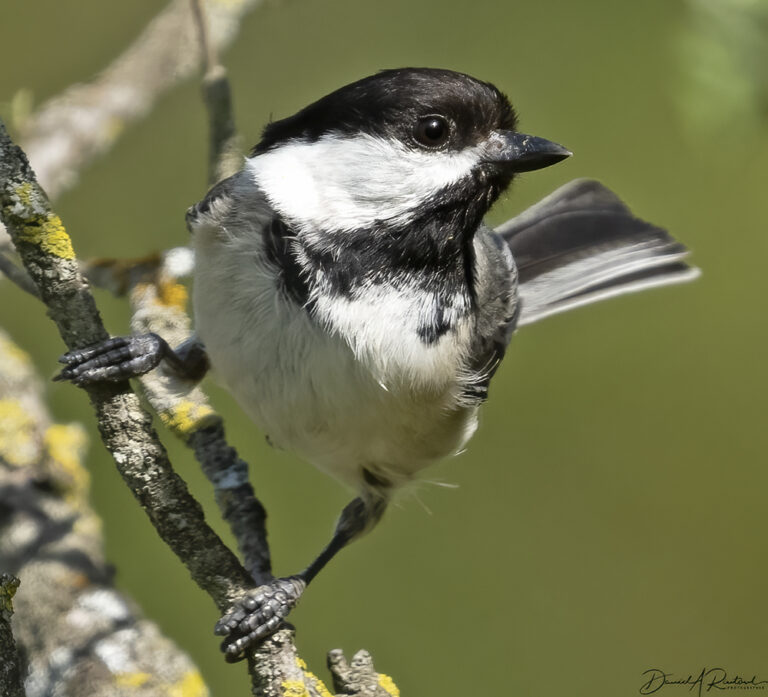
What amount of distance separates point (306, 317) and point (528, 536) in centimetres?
171

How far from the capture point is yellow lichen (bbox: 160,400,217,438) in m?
2.34

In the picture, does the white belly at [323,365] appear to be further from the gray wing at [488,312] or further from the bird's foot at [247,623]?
the bird's foot at [247,623]

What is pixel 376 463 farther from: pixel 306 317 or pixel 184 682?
pixel 184 682

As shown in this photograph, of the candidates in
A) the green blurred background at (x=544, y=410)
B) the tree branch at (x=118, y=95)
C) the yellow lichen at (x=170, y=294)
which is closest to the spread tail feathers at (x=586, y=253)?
the green blurred background at (x=544, y=410)

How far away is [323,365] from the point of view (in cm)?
189

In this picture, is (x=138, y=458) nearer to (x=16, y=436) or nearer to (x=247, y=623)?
(x=247, y=623)

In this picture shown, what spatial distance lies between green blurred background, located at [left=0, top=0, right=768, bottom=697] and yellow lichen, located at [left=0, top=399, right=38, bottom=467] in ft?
2.00

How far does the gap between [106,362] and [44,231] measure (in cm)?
30

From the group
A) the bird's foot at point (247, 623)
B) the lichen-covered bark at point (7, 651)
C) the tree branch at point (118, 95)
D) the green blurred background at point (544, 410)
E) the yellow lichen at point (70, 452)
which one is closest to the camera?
the lichen-covered bark at point (7, 651)

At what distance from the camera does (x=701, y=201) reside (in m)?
3.39
